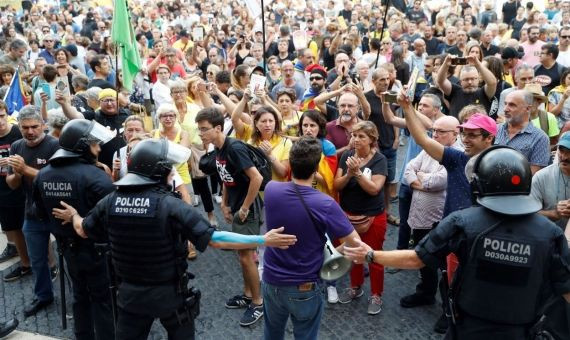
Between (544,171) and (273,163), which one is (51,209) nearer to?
(273,163)

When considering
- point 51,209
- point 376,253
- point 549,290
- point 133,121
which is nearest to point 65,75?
point 133,121

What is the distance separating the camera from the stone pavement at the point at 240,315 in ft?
15.2

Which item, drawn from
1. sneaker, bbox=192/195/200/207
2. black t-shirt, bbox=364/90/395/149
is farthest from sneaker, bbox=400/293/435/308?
sneaker, bbox=192/195/200/207

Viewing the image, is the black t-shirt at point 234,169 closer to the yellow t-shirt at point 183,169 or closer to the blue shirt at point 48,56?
the yellow t-shirt at point 183,169

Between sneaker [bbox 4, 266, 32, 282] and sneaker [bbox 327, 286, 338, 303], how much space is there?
339 cm

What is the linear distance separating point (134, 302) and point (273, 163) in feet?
6.42

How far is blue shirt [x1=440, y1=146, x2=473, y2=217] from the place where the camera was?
405cm

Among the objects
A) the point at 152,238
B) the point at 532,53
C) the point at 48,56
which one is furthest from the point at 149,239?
the point at 48,56

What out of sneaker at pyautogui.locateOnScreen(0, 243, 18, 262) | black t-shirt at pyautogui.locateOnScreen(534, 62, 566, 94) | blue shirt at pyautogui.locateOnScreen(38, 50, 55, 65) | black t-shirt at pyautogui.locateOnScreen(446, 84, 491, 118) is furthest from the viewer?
blue shirt at pyautogui.locateOnScreen(38, 50, 55, 65)

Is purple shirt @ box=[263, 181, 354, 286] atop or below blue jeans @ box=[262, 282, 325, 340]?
atop

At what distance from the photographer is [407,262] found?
2.95 metres

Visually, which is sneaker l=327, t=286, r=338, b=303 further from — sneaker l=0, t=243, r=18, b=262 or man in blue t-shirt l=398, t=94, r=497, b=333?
sneaker l=0, t=243, r=18, b=262

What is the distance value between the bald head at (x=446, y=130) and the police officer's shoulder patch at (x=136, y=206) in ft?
8.51

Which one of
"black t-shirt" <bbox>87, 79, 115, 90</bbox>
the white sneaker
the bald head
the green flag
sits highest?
the green flag
